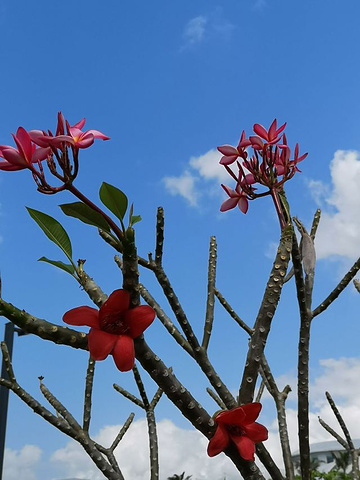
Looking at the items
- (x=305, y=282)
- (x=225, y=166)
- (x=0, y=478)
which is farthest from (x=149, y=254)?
(x=0, y=478)

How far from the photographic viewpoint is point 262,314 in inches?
51.5

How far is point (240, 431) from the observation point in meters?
1.12

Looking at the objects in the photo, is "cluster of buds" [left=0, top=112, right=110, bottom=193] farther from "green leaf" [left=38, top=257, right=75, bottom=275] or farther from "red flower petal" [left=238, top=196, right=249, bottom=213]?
"red flower petal" [left=238, top=196, right=249, bottom=213]

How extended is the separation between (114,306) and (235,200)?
0.89 meters

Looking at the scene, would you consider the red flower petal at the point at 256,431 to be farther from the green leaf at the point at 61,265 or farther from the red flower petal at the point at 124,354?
the green leaf at the point at 61,265

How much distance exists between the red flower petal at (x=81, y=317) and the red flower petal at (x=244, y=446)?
0.39 meters

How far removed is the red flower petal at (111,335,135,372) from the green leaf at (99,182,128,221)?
21 cm

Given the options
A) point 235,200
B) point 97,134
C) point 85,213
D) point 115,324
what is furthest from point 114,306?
point 235,200

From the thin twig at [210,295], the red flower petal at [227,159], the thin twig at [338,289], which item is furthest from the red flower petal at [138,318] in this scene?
the thin twig at [338,289]

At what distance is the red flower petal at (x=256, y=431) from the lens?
1.11 meters

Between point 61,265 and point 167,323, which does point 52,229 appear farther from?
point 167,323

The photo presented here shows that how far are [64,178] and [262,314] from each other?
1.85 feet

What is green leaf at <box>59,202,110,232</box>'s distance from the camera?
0.94 meters

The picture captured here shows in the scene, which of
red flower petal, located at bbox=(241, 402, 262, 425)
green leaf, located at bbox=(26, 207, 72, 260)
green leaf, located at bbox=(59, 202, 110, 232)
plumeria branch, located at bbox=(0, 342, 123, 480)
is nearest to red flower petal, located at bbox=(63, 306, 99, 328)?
green leaf, located at bbox=(59, 202, 110, 232)
